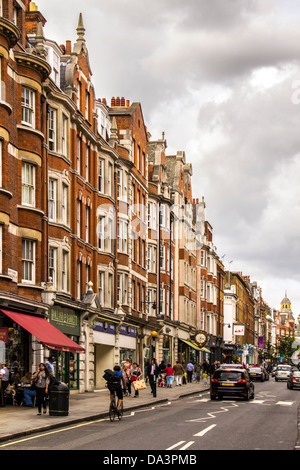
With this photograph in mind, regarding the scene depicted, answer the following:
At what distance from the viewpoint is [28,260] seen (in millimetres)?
31969

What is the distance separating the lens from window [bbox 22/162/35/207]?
3189cm

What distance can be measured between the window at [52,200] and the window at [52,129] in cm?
154

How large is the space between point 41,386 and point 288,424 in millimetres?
7650

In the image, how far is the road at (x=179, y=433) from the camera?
1702 centimetres

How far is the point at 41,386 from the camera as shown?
2488 centimetres

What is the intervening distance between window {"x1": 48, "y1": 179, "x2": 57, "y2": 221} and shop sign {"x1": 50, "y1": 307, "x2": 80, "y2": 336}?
13.6 ft

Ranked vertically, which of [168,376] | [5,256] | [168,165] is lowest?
[168,376]

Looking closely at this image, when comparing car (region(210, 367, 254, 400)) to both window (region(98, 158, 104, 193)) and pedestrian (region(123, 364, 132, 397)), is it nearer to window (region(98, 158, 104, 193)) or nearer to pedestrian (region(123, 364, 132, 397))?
pedestrian (region(123, 364, 132, 397))

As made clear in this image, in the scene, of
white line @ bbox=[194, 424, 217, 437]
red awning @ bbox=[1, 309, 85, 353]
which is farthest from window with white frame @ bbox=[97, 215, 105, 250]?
white line @ bbox=[194, 424, 217, 437]

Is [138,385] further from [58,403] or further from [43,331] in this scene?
[58,403]

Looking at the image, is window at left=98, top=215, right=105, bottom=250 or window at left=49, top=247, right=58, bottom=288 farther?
window at left=98, top=215, right=105, bottom=250
